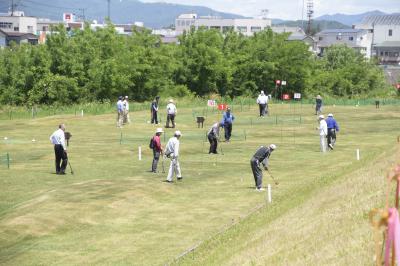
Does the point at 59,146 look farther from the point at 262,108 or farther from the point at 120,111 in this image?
the point at 262,108

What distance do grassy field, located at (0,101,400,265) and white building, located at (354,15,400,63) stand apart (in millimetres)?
134967

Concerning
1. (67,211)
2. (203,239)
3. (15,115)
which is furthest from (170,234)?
(15,115)

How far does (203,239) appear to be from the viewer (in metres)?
18.5

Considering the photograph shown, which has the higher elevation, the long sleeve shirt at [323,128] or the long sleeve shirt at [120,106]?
the long sleeve shirt at [120,106]

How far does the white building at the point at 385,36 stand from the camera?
561ft

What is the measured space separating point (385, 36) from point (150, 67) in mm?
122479

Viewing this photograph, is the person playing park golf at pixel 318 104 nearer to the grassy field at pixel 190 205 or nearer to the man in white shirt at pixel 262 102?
the man in white shirt at pixel 262 102

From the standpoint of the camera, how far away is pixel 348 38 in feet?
609

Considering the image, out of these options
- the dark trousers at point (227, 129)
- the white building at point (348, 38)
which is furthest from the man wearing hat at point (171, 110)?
the white building at point (348, 38)

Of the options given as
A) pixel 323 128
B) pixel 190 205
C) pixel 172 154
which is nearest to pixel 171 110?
pixel 323 128

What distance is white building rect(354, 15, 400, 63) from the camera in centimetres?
17088

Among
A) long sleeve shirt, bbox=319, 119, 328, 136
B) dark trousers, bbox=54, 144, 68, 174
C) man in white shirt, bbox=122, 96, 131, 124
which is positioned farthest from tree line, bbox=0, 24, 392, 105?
dark trousers, bbox=54, 144, 68, 174

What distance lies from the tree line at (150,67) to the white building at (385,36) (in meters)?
79.6

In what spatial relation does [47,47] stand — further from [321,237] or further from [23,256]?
[321,237]
